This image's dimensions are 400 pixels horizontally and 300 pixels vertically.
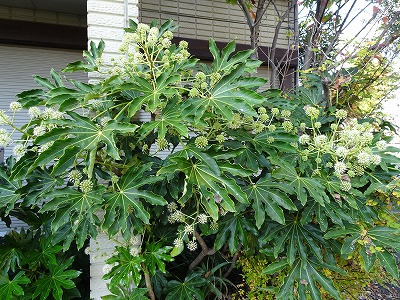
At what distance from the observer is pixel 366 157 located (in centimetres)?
161

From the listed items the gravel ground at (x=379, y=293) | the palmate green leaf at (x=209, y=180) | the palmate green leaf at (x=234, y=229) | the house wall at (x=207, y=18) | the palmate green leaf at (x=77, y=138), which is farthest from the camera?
the house wall at (x=207, y=18)

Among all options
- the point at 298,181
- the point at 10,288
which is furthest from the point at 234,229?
the point at 10,288

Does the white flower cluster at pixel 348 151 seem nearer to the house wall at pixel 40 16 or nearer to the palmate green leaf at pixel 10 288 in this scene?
the palmate green leaf at pixel 10 288

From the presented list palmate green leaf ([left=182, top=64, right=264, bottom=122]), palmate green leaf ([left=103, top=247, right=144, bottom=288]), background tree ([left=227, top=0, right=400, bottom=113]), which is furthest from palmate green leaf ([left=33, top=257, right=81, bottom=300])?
background tree ([left=227, top=0, right=400, bottom=113])

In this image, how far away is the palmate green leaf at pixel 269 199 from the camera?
1.62 meters

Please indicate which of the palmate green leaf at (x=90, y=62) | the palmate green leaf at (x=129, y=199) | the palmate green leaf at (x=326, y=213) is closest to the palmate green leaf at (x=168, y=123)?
the palmate green leaf at (x=129, y=199)

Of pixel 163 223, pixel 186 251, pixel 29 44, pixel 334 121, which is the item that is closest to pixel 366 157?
pixel 334 121

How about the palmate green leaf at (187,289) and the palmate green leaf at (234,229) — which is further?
the palmate green leaf at (187,289)

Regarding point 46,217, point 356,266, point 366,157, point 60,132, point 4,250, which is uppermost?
point 60,132

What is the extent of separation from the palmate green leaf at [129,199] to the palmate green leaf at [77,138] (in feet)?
0.94

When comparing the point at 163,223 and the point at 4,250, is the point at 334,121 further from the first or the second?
the point at 4,250

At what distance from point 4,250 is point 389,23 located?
356 cm

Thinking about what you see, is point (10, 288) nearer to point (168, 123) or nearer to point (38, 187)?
point (38, 187)

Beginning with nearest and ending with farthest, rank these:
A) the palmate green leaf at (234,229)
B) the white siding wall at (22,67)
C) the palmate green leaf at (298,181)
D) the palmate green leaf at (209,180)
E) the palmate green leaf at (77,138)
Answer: the palmate green leaf at (77,138) → the palmate green leaf at (209,180) → the palmate green leaf at (298,181) → the palmate green leaf at (234,229) → the white siding wall at (22,67)
